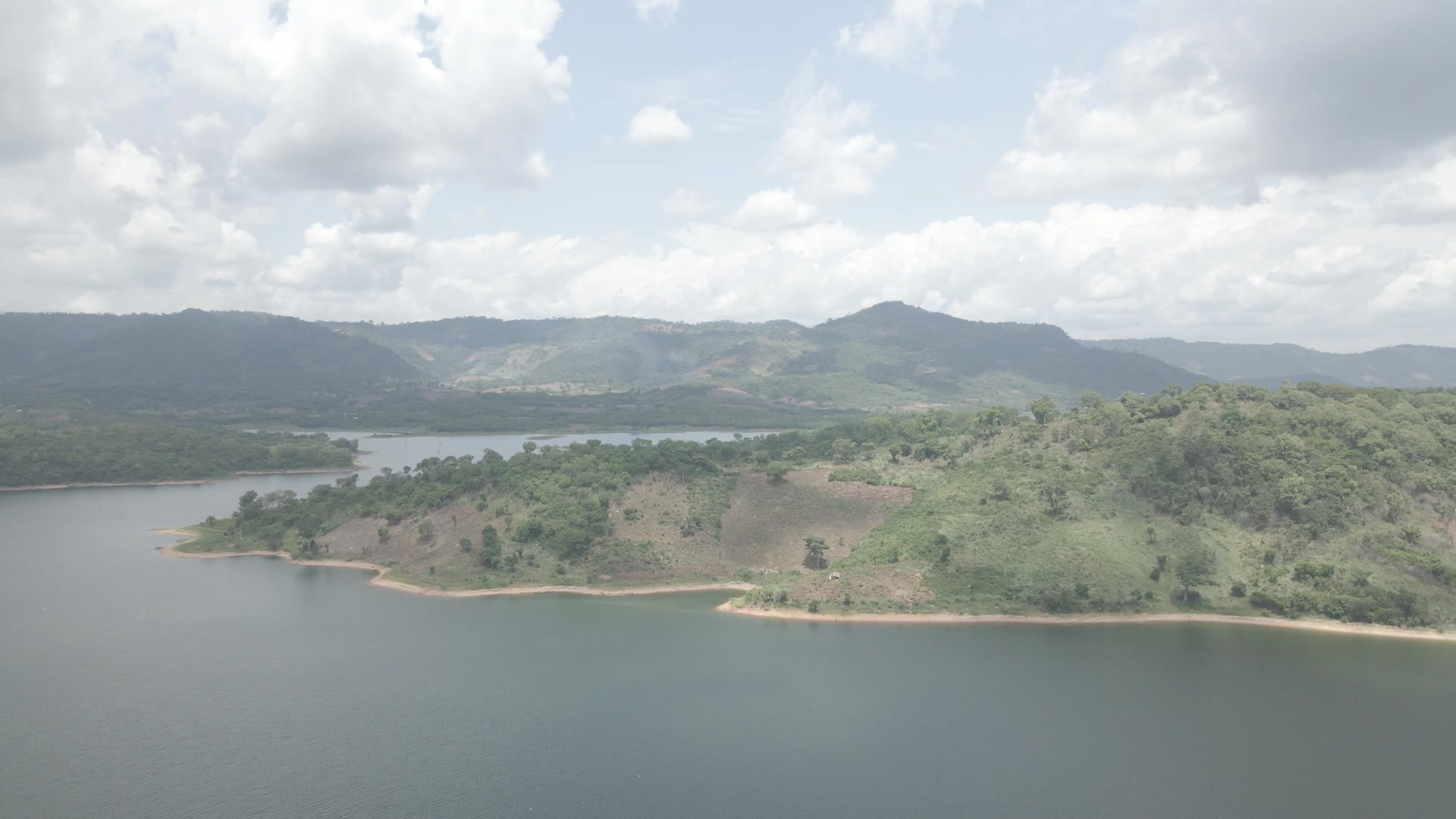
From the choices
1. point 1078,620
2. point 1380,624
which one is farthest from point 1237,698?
point 1380,624

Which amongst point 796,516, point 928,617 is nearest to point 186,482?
point 796,516

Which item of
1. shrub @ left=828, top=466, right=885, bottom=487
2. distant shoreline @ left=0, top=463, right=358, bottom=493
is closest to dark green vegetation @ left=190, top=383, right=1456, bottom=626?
shrub @ left=828, top=466, right=885, bottom=487

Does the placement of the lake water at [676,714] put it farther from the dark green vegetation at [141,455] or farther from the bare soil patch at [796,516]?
the dark green vegetation at [141,455]

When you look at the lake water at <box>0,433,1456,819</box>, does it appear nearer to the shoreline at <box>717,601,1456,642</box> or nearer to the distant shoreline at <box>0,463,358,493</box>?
the shoreline at <box>717,601,1456,642</box>

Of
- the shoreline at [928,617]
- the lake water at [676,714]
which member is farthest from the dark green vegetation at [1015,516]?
the lake water at [676,714]

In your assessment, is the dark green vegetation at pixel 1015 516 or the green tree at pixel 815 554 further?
the green tree at pixel 815 554

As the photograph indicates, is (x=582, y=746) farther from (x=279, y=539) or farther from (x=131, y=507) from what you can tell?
(x=131, y=507)

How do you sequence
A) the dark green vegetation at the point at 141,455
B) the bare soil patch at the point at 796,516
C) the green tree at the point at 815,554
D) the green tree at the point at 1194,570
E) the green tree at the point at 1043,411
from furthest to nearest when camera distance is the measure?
the dark green vegetation at the point at 141,455, the green tree at the point at 1043,411, the bare soil patch at the point at 796,516, the green tree at the point at 815,554, the green tree at the point at 1194,570

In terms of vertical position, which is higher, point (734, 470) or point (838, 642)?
point (734, 470)
